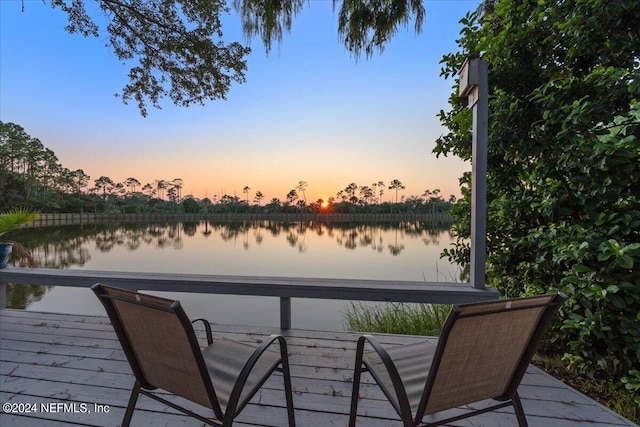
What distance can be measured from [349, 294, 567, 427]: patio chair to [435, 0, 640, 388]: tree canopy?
34.7 inches

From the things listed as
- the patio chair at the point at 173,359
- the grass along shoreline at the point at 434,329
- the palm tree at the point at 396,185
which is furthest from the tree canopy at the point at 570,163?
the palm tree at the point at 396,185

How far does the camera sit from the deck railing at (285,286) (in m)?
2.10

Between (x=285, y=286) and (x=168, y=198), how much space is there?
60143 mm

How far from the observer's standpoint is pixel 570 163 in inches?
71.5

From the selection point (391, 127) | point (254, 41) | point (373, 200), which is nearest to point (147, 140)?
point (391, 127)

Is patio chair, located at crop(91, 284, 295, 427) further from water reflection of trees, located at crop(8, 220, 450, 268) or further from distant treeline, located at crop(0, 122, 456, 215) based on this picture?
distant treeline, located at crop(0, 122, 456, 215)

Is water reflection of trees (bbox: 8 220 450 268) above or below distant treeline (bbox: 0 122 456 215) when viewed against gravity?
below

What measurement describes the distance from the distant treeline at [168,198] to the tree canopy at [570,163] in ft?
108

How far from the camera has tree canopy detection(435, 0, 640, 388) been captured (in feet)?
5.31

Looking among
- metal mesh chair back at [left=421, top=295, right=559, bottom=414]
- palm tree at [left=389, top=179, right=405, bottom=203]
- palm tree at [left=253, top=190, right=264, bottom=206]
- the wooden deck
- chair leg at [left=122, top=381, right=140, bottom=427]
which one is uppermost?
palm tree at [left=389, top=179, right=405, bottom=203]

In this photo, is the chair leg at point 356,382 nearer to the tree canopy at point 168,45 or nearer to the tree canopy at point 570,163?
the tree canopy at point 570,163

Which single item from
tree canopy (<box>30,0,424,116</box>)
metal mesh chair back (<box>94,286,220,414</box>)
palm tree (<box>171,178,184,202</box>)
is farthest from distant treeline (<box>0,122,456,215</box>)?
metal mesh chair back (<box>94,286,220,414</box>)

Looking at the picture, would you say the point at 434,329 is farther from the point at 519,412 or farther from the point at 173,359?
the point at 173,359

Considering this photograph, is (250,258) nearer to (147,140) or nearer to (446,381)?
(147,140)
